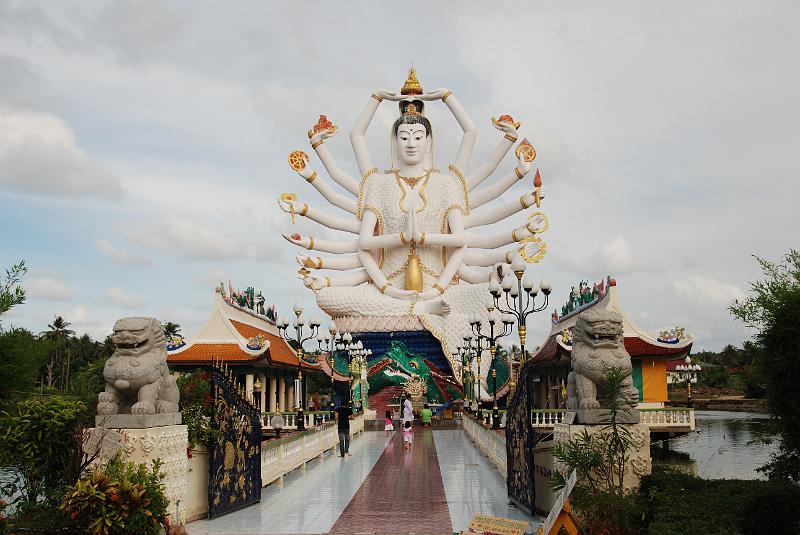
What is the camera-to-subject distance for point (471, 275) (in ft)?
120

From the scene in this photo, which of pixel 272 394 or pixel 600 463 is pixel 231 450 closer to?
pixel 600 463

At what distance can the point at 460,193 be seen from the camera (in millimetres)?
36062

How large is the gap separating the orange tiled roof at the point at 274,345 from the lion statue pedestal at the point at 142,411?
800 inches

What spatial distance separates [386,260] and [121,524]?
99.7 feet

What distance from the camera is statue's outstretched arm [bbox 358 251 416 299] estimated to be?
3475cm

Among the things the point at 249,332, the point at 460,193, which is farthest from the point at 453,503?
the point at 460,193

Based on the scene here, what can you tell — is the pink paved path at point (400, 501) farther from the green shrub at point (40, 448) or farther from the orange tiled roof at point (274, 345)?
the orange tiled roof at point (274, 345)

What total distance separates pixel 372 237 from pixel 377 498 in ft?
84.0

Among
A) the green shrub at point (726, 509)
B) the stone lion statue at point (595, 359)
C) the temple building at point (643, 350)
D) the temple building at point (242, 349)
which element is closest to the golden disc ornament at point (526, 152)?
the temple building at point (643, 350)

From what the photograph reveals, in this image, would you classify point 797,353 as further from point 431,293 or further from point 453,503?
point 431,293

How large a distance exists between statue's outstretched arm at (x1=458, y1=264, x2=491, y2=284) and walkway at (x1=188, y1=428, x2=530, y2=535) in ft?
67.2

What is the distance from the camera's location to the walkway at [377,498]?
→ 8359mm

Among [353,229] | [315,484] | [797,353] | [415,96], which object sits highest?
[415,96]

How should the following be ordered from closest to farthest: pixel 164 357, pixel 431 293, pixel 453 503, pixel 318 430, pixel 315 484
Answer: pixel 164 357
pixel 453 503
pixel 315 484
pixel 318 430
pixel 431 293
